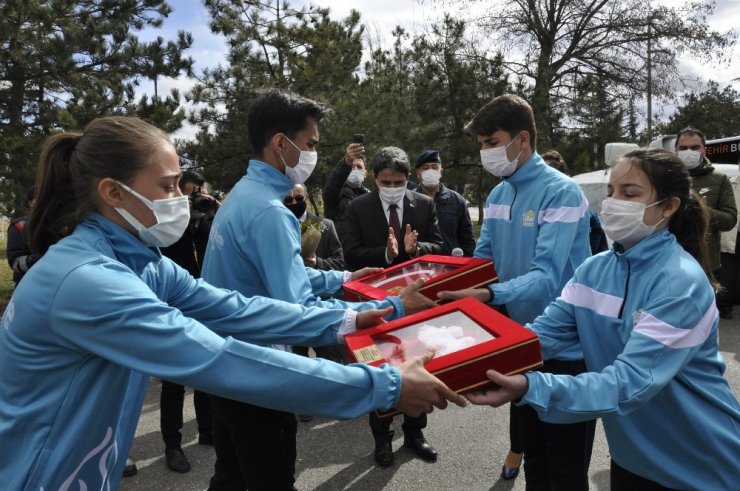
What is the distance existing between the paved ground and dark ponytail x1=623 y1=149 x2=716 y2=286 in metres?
1.99

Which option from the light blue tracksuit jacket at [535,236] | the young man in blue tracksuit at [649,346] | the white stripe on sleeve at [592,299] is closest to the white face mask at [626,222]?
the young man in blue tracksuit at [649,346]

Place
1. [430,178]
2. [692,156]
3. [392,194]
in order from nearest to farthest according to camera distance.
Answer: [392,194] < [430,178] < [692,156]

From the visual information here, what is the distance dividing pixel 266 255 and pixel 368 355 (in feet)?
2.11

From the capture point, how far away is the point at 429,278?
2672 mm

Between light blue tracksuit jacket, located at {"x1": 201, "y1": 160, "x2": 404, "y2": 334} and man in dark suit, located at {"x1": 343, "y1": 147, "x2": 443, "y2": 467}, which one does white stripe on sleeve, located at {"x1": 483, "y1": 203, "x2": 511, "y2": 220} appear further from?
man in dark suit, located at {"x1": 343, "y1": 147, "x2": 443, "y2": 467}

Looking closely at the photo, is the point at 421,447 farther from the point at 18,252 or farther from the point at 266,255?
the point at 18,252

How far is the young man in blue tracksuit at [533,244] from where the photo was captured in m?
2.58

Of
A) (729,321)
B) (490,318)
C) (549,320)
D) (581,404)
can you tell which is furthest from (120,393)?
(729,321)

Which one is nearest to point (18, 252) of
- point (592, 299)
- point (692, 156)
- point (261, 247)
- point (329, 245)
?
point (329, 245)

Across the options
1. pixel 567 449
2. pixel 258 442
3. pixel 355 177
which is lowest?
pixel 567 449

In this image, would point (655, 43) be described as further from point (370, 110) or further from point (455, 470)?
point (455, 470)

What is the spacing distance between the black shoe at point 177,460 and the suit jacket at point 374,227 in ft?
6.05

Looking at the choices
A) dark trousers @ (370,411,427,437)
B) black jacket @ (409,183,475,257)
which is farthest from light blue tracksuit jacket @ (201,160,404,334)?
black jacket @ (409,183,475,257)

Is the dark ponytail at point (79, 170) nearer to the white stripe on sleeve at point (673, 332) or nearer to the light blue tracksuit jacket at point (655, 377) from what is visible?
the light blue tracksuit jacket at point (655, 377)
